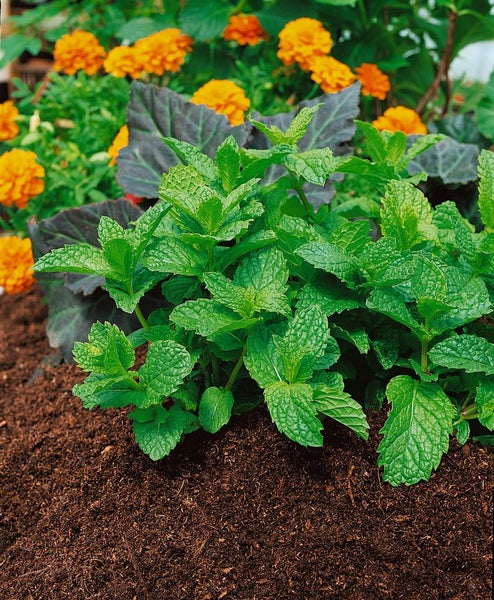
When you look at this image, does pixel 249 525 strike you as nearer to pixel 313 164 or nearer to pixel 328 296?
pixel 328 296

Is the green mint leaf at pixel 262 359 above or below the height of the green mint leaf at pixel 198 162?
below

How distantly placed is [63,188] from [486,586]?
60.9 inches

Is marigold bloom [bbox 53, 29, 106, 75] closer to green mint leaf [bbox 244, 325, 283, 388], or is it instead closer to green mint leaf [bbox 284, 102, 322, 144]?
green mint leaf [bbox 284, 102, 322, 144]

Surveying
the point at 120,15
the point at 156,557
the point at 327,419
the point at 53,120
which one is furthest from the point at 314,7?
the point at 156,557

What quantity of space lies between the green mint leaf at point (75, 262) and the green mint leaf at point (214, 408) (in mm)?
258

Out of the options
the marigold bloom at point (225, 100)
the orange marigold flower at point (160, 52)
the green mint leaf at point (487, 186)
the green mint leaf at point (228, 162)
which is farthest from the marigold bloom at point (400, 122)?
the green mint leaf at point (228, 162)

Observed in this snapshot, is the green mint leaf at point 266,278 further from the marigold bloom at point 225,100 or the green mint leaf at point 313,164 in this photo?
the marigold bloom at point 225,100

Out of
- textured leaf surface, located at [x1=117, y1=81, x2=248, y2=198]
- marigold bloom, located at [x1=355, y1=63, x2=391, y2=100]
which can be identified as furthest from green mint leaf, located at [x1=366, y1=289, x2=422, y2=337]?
marigold bloom, located at [x1=355, y1=63, x2=391, y2=100]

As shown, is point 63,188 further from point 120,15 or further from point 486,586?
point 486,586

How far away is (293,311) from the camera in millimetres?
1280

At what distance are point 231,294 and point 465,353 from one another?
0.36m

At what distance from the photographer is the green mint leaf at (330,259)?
44.2 inches

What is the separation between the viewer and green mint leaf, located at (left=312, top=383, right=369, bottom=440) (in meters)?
1.08

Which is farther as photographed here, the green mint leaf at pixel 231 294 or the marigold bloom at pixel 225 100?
the marigold bloom at pixel 225 100
